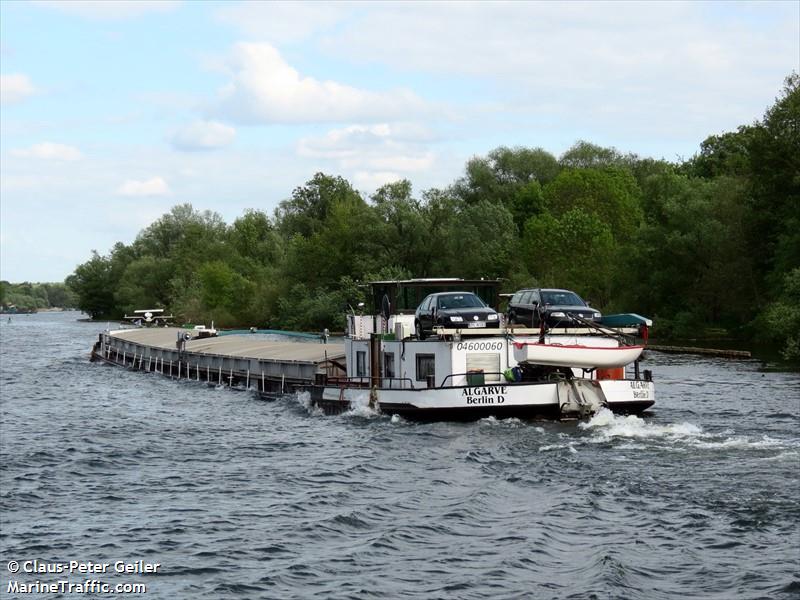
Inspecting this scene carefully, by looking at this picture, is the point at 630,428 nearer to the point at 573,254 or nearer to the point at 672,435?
the point at 672,435

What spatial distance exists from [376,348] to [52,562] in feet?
74.4

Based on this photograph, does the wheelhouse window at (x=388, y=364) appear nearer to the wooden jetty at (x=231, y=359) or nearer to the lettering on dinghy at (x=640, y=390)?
the wooden jetty at (x=231, y=359)

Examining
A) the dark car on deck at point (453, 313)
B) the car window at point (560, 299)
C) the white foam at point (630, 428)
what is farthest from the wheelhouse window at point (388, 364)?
the white foam at point (630, 428)

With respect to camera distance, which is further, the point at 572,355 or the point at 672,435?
the point at 572,355

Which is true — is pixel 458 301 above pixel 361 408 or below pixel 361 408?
above

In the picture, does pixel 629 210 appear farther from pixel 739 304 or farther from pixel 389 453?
pixel 389 453

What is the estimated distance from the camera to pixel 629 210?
122 meters

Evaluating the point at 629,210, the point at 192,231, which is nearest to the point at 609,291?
the point at 629,210

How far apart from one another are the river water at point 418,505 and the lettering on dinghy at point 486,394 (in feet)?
2.48

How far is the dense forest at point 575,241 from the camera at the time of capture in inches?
3182

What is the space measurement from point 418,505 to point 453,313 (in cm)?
1353

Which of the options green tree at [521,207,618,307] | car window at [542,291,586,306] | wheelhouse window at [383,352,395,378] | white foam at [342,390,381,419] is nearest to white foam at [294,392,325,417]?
white foam at [342,390,381,419]

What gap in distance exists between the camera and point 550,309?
3900 cm

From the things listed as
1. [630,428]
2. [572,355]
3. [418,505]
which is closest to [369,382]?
[572,355]
